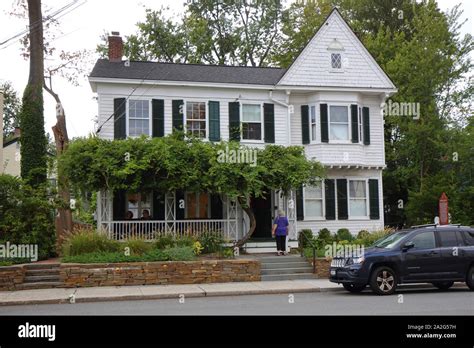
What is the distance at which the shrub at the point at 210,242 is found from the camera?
20000 millimetres

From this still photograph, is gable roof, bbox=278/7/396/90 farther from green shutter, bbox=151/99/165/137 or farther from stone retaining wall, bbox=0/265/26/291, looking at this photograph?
stone retaining wall, bbox=0/265/26/291

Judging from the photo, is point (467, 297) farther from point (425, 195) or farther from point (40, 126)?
point (40, 126)

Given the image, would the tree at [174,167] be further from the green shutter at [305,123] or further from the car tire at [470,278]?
the car tire at [470,278]

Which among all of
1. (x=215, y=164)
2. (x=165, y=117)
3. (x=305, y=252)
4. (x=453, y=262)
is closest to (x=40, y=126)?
(x=165, y=117)

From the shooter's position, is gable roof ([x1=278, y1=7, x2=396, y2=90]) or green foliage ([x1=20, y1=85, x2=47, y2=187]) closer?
green foliage ([x1=20, y1=85, x2=47, y2=187])

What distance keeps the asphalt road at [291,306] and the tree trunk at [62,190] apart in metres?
7.05

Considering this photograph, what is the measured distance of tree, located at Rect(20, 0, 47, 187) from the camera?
22.9 m

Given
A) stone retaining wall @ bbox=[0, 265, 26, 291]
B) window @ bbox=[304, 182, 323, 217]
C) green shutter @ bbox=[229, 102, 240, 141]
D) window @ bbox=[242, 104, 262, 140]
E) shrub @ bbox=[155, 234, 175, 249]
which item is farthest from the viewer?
window @ bbox=[304, 182, 323, 217]

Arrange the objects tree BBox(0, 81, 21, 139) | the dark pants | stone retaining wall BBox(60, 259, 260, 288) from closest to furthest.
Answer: stone retaining wall BBox(60, 259, 260, 288)
the dark pants
tree BBox(0, 81, 21, 139)

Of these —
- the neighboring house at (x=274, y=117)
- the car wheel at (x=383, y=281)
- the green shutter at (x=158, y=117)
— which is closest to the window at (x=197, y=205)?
the neighboring house at (x=274, y=117)

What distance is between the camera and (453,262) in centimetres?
1510

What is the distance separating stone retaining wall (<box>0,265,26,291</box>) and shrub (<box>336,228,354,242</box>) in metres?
12.5

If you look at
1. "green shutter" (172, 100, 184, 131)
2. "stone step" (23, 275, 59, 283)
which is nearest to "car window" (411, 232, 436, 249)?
"stone step" (23, 275, 59, 283)

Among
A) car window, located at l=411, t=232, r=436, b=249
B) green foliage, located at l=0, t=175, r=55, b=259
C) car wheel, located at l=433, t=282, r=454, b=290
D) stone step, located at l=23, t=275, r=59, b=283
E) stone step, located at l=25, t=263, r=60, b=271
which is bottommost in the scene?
car wheel, located at l=433, t=282, r=454, b=290
